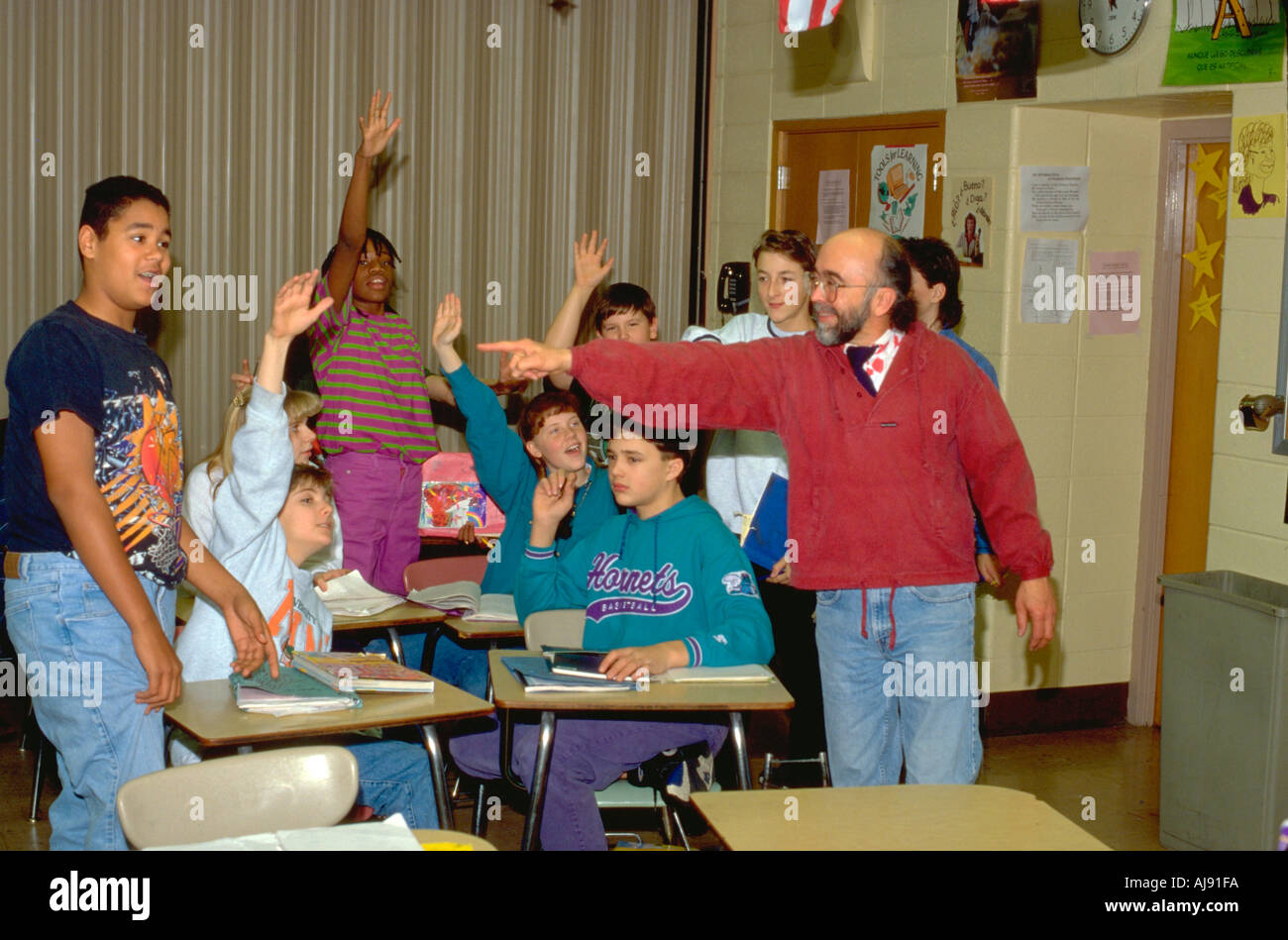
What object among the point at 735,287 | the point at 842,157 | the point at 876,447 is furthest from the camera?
the point at 735,287

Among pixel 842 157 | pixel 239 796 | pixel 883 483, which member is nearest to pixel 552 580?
pixel 883 483

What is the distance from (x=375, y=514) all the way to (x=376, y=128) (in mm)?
1390

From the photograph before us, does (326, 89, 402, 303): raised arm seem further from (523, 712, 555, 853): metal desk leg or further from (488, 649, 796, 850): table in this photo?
(523, 712, 555, 853): metal desk leg

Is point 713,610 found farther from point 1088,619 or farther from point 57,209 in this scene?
point 57,209

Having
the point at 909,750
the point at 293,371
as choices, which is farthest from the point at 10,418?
the point at 293,371

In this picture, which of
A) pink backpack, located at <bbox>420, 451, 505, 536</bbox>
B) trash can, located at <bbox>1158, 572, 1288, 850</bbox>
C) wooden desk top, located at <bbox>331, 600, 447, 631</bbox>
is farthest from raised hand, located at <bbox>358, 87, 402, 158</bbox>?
trash can, located at <bbox>1158, 572, 1288, 850</bbox>

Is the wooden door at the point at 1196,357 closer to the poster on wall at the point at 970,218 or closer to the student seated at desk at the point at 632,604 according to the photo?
the poster on wall at the point at 970,218

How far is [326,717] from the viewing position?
270cm

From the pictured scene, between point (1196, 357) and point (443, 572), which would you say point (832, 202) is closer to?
point (1196, 357)

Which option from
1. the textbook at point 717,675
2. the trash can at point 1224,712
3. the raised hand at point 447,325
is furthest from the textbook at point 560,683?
the trash can at point 1224,712

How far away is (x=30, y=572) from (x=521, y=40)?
3643 mm

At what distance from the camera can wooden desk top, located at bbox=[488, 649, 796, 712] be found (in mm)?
2771

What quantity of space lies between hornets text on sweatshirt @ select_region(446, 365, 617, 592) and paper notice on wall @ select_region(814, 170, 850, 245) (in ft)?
6.07

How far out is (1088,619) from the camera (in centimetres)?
498
